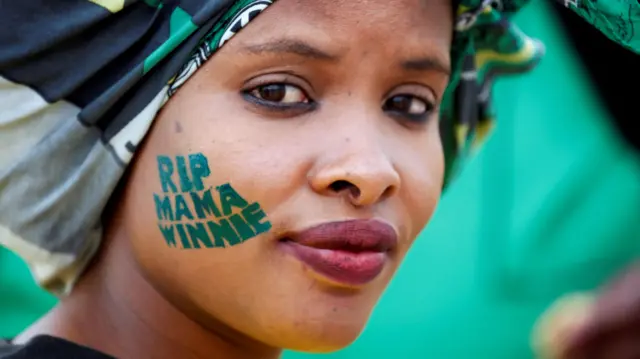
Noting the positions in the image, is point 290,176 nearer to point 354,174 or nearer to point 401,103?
point 354,174

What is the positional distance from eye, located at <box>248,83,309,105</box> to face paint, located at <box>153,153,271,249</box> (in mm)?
120

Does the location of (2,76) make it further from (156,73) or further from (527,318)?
(527,318)

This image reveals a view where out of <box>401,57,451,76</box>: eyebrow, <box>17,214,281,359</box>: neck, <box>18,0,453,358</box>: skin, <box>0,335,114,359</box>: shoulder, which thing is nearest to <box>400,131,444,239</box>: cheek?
<box>18,0,453,358</box>: skin

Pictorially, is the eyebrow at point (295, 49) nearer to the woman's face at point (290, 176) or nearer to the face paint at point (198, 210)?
the woman's face at point (290, 176)

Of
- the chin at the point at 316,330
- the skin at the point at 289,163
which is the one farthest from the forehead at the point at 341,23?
the chin at the point at 316,330

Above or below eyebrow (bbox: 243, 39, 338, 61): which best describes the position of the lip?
below

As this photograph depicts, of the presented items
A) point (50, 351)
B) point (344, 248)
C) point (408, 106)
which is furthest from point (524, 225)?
point (50, 351)

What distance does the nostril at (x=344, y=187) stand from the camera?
115 cm

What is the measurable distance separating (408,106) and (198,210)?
1.16 ft

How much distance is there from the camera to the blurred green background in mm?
2803

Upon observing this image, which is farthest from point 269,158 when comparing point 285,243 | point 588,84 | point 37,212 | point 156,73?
point 588,84

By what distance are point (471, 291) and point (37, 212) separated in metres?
1.84

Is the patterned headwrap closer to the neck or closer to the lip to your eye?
the neck

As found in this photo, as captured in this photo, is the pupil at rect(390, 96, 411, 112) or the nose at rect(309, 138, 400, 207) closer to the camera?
the nose at rect(309, 138, 400, 207)
